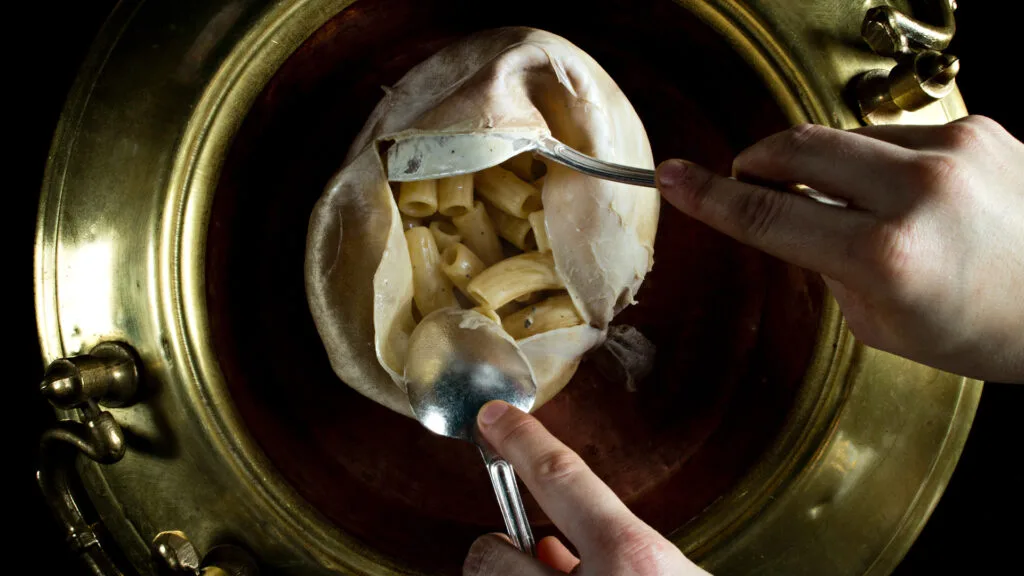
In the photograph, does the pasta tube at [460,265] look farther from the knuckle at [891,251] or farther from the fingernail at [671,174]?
the knuckle at [891,251]

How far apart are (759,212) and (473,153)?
232mm

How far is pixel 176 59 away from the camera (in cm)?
60

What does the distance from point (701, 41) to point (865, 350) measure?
321 mm

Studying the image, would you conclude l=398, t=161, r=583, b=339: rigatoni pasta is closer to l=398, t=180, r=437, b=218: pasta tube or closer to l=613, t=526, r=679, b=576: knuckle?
l=398, t=180, r=437, b=218: pasta tube


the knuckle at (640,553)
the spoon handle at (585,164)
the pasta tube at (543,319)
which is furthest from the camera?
the pasta tube at (543,319)

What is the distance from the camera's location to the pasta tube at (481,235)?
2.18 feet

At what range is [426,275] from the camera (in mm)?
650

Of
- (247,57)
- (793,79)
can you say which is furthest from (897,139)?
(247,57)

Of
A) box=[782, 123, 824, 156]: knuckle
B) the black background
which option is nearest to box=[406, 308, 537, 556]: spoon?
box=[782, 123, 824, 156]: knuckle

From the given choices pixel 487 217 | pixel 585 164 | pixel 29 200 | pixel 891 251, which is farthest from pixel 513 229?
pixel 29 200

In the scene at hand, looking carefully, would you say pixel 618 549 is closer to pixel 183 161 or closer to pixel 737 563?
pixel 737 563

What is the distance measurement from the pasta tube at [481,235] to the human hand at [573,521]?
0.22 m

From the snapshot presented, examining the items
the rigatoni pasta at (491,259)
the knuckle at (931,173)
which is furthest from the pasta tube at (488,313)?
the knuckle at (931,173)

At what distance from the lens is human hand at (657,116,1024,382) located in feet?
1.37
